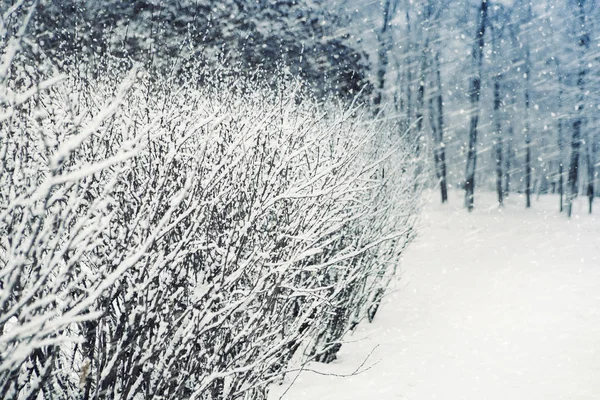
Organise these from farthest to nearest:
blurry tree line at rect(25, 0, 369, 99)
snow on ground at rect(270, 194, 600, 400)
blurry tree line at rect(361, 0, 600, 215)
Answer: blurry tree line at rect(361, 0, 600, 215) < blurry tree line at rect(25, 0, 369, 99) < snow on ground at rect(270, 194, 600, 400)

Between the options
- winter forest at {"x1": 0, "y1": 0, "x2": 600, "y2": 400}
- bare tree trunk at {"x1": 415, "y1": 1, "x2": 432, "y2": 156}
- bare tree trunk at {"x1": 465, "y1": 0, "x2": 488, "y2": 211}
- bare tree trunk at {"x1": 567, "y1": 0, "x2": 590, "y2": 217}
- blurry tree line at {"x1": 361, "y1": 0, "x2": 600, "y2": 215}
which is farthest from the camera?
bare tree trunk at {"x1": 415, "y1": 1, "x2": 432, "y2": 156}

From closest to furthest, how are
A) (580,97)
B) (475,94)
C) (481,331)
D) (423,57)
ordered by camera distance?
(481,331) → (580,97) → (475,94) → (423,57)

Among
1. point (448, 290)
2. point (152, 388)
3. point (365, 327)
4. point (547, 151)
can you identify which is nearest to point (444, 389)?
point (365, 327)

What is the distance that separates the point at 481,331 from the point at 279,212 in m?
5.73

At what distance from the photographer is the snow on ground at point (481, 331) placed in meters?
5.30

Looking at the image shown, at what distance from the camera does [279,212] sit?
3.28 m

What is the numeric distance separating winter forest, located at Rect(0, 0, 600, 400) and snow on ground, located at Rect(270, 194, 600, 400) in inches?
1.9

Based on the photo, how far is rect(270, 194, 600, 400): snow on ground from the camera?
530 cm

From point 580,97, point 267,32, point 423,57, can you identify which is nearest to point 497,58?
point 423,57

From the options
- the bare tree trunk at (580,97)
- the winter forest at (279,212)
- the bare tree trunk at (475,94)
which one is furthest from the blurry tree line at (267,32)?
the bare tree trunk at (580,97)

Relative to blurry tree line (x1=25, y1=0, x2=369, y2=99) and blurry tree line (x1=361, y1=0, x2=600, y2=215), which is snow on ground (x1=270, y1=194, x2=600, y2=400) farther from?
blurry tree line (x1=361, y1=0, x2=600, y2=215)

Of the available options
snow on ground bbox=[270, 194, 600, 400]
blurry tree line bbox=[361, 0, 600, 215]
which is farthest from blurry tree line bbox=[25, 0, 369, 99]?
blurry tree line bbox=[361, 0, 600, 215]

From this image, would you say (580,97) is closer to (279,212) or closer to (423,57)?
(423,57)

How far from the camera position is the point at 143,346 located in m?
2.22
